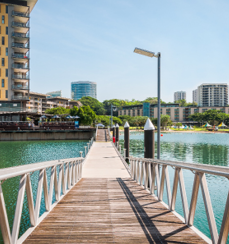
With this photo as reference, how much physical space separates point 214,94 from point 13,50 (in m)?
167

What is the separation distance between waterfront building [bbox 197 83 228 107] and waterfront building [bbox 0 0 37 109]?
15956 cm

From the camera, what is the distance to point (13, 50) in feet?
175

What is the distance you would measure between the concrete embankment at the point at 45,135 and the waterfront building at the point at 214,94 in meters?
157

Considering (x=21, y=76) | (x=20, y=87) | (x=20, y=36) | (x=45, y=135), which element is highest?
(x=20, y=36)

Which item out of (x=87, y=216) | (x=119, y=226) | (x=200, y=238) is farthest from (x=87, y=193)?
(x=200, y=238)

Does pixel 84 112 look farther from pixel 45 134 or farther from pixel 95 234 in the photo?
pixel 95 234

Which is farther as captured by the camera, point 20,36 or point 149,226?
point 20,36

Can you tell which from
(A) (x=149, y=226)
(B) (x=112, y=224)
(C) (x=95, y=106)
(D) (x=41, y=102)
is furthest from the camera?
(C) (x=95, y=106)

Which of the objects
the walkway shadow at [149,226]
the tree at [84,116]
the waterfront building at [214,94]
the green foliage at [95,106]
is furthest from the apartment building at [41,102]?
the waterfront building at [214,94]

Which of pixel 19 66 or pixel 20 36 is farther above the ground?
pixel 20 36

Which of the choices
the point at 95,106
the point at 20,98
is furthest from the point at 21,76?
the point at 95,106

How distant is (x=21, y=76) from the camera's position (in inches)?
2125

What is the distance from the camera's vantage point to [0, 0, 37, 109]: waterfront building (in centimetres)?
5259

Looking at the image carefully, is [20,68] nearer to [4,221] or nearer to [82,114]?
[82,114]
